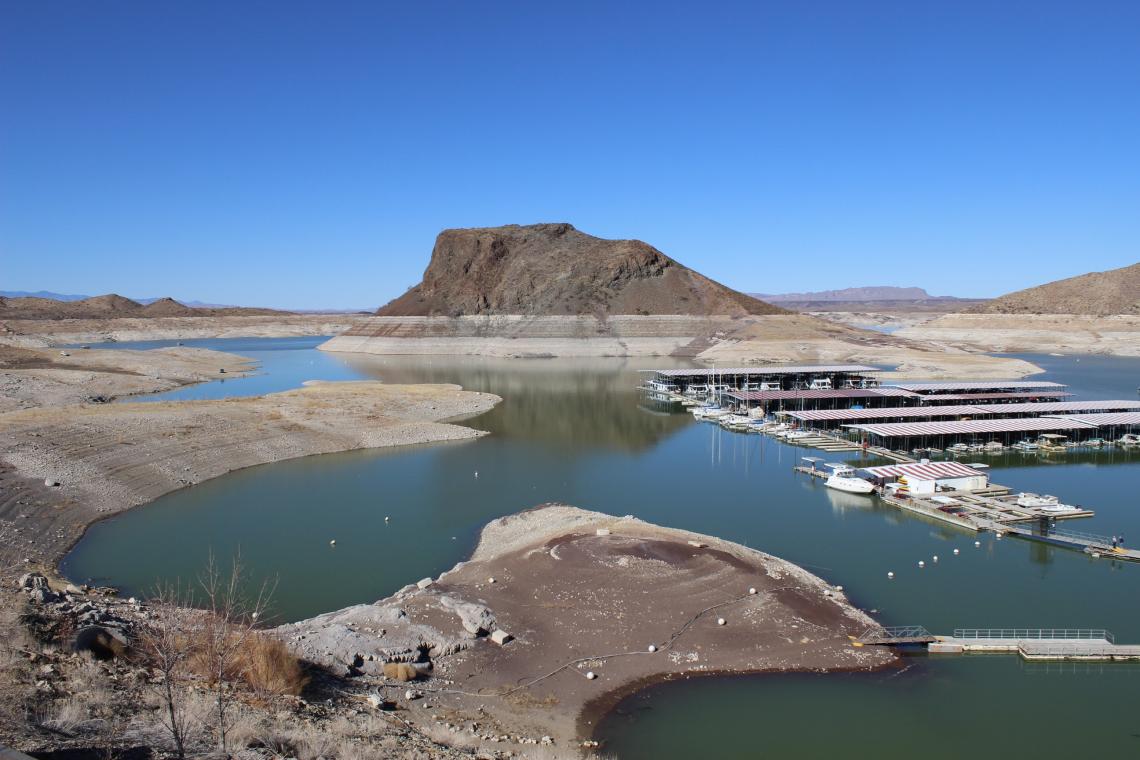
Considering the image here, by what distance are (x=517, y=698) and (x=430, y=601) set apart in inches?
185

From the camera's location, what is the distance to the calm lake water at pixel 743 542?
15.9 metres

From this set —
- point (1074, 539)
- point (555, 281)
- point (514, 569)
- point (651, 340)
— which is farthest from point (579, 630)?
point (555, 281)

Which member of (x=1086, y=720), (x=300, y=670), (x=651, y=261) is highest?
(x=651, y=261)

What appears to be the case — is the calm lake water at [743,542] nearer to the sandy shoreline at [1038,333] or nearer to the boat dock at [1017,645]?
the boat dock at [1017,645]

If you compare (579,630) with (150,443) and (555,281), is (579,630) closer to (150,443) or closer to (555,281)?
(150,443)

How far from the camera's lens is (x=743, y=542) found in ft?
91.3

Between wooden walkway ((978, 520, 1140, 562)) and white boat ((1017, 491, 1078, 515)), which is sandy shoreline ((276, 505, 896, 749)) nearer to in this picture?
wooden walkway ((978, 520, 1140, 562))

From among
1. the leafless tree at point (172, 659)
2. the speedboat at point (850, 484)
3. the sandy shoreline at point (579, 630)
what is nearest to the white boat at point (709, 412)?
the speedboat at point (850, 484)

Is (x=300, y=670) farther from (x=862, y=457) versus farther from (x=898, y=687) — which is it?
(x=862, y=457)

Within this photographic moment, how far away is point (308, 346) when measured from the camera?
147875 mm

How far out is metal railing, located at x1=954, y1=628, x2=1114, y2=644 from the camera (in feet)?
65.4

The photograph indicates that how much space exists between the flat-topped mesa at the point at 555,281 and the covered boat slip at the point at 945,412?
71725 mm

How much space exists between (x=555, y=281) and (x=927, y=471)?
101 m

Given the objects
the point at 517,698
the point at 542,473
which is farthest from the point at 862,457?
the point at 517,698
